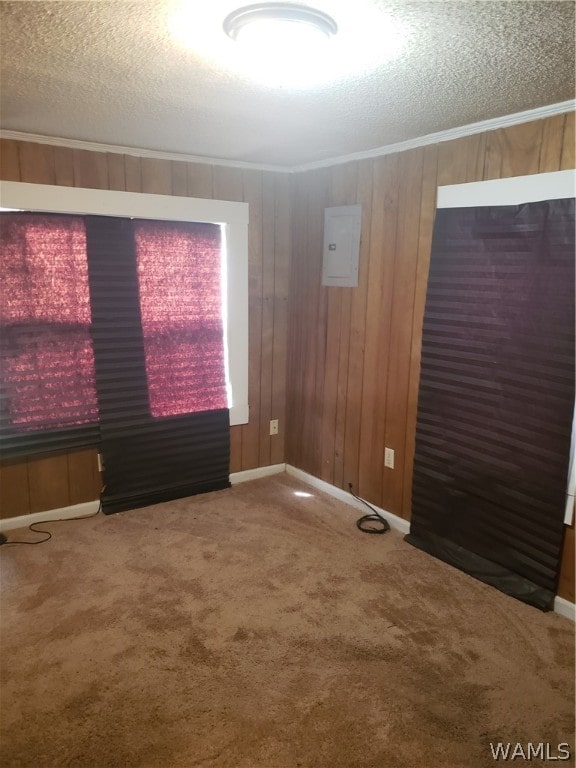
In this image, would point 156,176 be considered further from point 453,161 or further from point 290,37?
point 290,37

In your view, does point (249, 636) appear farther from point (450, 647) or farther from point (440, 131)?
point (440, 131)

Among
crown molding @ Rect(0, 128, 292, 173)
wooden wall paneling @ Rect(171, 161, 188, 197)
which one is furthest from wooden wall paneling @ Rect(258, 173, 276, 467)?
wooden wall paneling @ Rect(171, 161, 188, 197)

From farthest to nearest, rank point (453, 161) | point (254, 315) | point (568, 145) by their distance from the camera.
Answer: point (254, 315), point (453, 161), point (568, 145)

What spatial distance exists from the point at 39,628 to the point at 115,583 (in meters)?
0.41

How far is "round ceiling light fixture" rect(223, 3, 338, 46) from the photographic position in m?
1.47

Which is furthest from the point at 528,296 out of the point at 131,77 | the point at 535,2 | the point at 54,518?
the point at 54,518

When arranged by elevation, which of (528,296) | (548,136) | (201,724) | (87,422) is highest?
(548,136)

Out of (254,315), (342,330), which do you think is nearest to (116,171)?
(254,315)

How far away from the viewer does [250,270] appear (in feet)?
12.2

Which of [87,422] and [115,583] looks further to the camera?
[87,422]

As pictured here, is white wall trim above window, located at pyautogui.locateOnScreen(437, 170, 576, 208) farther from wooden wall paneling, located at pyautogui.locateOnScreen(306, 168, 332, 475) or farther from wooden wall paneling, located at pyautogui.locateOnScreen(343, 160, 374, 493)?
wooden wall paneling, located at pyautogui.locateOnScreen(306, 168, 332, 475)

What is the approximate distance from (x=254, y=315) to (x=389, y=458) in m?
1.30

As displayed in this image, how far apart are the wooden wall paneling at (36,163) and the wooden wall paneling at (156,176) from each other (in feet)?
1.63

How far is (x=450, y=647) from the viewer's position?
7.53ft
